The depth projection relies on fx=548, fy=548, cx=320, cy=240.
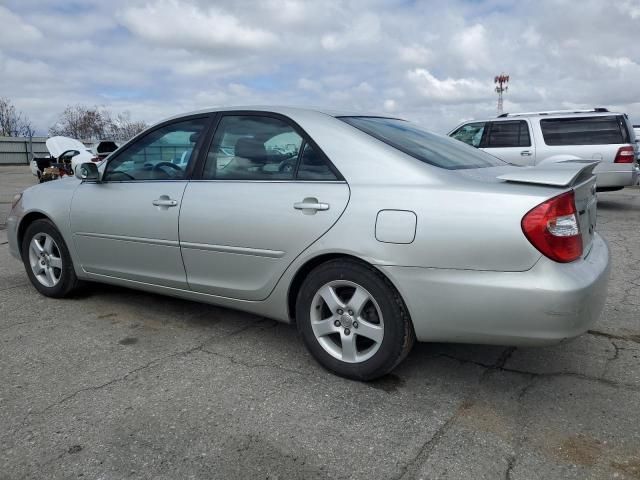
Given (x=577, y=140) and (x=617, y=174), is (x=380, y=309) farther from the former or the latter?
(x=617, y=174)

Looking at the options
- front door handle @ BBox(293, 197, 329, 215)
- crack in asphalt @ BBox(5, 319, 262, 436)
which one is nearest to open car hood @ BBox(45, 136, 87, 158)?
crack in asphalt @ BBox(5, 319, 262, 436)

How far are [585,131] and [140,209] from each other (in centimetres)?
866

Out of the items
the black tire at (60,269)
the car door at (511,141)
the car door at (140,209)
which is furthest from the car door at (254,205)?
the car door at (511,141)

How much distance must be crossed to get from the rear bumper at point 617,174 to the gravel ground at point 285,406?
261 inches

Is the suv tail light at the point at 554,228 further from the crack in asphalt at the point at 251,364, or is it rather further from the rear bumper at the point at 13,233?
the rear bumper at the point at 13,233

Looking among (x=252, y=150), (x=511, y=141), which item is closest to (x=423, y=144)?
(x=252, y=150)

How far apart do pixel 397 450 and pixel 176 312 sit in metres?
2.39

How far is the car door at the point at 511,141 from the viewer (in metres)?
9.98

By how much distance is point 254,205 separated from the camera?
10.5 ft

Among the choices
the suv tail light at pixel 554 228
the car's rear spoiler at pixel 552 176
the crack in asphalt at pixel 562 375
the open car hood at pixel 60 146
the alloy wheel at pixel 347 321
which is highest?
the open car hood at pixel 60 146

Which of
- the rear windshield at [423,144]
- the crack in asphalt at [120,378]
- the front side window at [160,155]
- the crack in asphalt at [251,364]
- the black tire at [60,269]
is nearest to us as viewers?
the crack in asphalt at [120,378]

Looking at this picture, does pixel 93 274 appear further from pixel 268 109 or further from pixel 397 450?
pixel 397 450

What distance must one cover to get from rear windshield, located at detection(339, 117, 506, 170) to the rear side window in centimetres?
687

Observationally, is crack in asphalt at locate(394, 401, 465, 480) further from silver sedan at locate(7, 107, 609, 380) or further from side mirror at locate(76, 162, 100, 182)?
side mirror at locate(76, 162, 100, 182)
